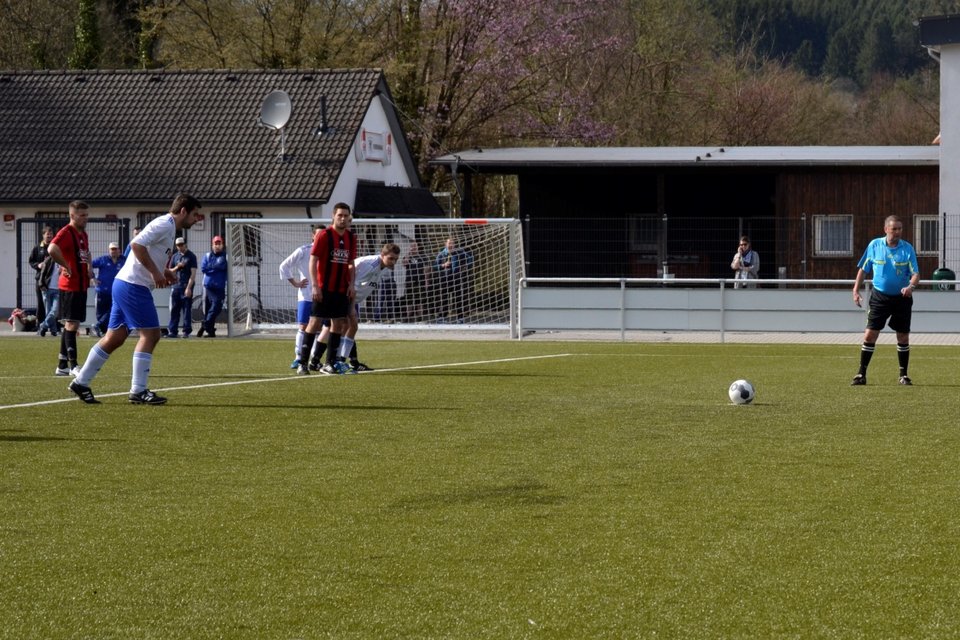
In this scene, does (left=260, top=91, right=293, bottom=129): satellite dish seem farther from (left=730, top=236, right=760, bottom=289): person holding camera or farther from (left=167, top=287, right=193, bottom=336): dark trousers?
(left=730, top=236, right=760, bottom=289): person holding camera

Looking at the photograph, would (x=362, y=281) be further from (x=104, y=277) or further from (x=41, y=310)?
(x=41, y=310)

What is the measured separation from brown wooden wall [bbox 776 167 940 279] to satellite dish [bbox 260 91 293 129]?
12.2 m

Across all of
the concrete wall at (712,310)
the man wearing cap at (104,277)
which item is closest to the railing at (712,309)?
the concrete wall at (712,310)

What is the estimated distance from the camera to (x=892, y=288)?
611 inches

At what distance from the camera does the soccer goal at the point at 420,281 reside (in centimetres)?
2777

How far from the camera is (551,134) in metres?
46.8

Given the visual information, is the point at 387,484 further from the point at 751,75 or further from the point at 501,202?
the point at 751,75

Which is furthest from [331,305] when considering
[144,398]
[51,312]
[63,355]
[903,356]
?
[51,312]

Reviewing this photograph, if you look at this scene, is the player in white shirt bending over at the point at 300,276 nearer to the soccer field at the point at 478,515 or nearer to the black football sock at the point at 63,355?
the black football sock at the point at 63,355

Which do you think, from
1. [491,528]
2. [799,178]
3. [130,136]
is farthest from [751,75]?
[491,528]

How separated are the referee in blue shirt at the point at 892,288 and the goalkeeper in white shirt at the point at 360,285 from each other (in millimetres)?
5301

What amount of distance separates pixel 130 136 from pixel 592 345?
16.3 meters

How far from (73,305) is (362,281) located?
3.51 meters

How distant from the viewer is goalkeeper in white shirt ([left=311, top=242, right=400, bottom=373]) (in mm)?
17266
